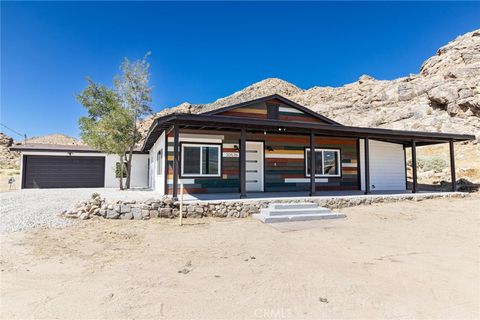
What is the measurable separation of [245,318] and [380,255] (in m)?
3.23

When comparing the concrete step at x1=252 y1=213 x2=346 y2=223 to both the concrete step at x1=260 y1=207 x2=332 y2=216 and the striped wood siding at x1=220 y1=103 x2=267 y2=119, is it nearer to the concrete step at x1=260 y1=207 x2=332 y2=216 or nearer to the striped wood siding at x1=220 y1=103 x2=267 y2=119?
the concrete step at x1=260 y1=207 x2=332 y2=216

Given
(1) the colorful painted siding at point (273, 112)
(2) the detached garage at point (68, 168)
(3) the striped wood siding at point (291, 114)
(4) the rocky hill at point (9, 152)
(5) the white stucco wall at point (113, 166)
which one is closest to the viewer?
(1) the colorful painted siding at point (273, 112)

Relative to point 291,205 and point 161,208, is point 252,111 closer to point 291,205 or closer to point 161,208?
point 291,205

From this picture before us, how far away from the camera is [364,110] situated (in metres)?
34.5

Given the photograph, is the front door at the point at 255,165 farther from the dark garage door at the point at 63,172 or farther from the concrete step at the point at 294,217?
the dark garage door at the point at 63,172

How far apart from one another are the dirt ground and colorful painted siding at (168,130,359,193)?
12.4 feet

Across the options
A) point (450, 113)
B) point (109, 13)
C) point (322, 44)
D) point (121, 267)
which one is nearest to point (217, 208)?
point (121, 267)

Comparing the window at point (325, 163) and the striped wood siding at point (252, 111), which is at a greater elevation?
the striped wood siding at point (252, 111)

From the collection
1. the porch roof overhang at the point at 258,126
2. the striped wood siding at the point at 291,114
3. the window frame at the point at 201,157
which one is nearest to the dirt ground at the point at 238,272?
the porch roof overhang at the point at 258,126

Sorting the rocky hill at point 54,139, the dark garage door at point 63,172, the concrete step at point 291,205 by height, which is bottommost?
the concrete step at point 291,205

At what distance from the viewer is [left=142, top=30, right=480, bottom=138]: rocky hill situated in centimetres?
2419

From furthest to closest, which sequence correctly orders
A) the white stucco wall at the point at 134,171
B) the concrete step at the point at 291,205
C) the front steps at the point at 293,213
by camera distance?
the white stucco wall at the point at 134,171 < the concrete step at the point at 291,205 < the front steps at the point at 293,213

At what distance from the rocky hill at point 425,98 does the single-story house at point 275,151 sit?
15.1 m

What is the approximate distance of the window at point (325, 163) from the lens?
11938mm
